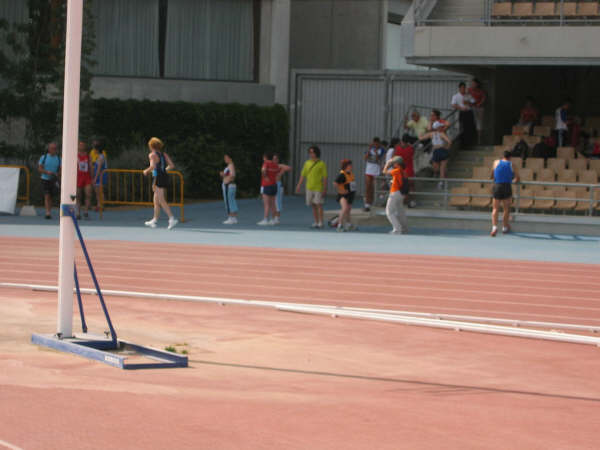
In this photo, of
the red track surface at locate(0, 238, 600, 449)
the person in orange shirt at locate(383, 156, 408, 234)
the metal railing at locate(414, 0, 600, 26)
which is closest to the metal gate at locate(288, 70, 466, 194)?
the metal railing at locate(414, 0, 600, 26)

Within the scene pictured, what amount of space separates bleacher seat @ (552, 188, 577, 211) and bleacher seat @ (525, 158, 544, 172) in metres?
1.01

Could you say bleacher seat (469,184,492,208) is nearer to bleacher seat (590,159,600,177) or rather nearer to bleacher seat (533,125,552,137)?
bleacher seat (590,159,600,177)

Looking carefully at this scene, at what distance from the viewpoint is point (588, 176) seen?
79.8 ft

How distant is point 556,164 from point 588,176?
3.68ft

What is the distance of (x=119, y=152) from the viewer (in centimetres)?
3219

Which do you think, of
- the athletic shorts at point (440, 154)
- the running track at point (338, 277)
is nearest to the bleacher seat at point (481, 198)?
the athletic shorts at point (440, 154)

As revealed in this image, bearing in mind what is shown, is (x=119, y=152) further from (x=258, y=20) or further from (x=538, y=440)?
(x=538, y=440)

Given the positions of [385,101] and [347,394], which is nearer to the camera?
[347,394]

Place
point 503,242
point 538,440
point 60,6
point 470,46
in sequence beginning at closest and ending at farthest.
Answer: point 538,440, point 503,242, point 470,46, point 60,6

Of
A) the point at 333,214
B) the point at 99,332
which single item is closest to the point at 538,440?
the point at 99,332

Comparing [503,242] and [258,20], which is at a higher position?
[258,20]

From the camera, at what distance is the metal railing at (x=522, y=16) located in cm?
2522

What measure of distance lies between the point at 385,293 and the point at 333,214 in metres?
12.1

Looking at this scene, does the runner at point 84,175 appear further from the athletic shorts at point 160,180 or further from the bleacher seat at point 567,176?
the bleacher seat at point 567,176
